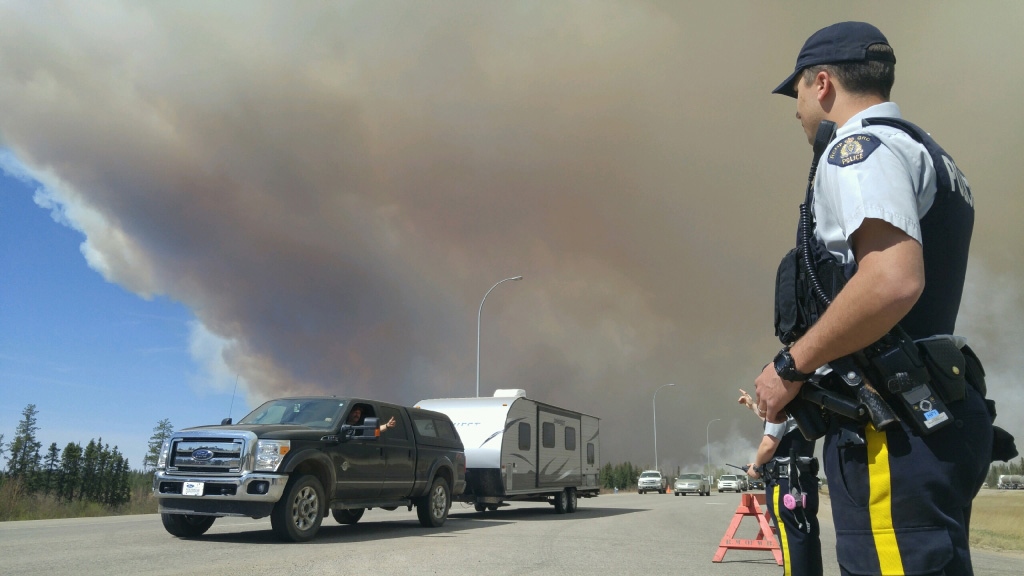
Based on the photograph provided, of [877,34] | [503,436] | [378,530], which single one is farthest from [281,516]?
[877,34]

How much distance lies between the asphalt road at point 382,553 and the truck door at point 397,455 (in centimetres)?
72

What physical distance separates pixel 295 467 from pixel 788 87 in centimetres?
923

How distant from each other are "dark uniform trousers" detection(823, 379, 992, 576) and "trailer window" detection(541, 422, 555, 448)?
18398mm

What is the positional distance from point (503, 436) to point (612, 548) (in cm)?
755

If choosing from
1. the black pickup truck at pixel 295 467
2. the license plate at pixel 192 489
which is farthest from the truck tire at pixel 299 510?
the license plate at pixel 192 489

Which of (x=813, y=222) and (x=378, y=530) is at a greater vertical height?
(x=813, y=222)

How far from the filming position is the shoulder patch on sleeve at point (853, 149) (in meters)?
2.17

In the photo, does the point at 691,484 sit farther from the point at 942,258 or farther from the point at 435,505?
the point at 942,258

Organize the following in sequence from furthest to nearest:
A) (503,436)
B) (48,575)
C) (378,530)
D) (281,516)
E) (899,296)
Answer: (503,436)
(378,530)
(281,516)
(48,575)
(899,296)

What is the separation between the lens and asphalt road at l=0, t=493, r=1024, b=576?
777cm

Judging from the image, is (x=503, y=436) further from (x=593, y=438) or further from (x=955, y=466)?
(x=955, y=466)

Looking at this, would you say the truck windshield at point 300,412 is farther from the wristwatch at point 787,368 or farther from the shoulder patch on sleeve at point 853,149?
the shoulder patch on sleeve at point 853,149

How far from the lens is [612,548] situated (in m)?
10.8

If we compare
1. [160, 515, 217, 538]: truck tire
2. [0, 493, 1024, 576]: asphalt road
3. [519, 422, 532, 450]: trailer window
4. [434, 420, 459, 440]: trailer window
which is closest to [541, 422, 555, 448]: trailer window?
[519, 422, 532, 450]: trailer window
